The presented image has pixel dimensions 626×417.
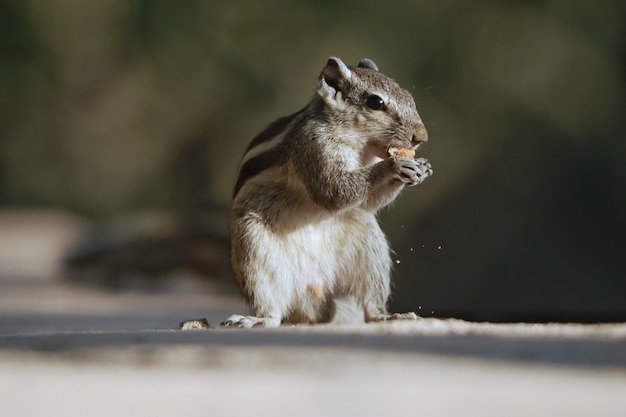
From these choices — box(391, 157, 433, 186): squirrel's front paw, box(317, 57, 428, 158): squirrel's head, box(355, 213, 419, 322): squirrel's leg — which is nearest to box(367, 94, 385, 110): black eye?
box(317, 57, 428, 158): squirrel's head

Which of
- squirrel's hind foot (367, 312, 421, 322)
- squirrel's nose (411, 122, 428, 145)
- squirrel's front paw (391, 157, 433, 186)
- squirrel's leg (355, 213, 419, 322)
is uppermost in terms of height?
squirrel's nose (411, 122, 428, 145)

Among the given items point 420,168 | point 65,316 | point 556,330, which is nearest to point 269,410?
point 556,330

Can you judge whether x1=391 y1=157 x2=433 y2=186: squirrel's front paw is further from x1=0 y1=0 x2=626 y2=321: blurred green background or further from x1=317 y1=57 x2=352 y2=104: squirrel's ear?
x1=0 y1=0 x2=626 y2=321: blurred green background

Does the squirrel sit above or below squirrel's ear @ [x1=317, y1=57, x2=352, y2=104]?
below

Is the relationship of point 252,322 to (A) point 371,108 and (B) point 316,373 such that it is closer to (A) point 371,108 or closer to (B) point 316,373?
(A) point 371,108

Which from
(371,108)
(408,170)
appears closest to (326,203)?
(408,170)

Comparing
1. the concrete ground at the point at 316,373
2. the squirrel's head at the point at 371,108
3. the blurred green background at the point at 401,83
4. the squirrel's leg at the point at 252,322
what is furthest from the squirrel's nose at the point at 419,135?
the blurred green background at the point at 401,83

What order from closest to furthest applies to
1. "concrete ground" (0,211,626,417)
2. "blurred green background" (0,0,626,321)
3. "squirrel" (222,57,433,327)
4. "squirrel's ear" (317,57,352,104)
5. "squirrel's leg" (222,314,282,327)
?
"concrete ground" (0,211,626,417) → "squirrel's leg" (222,314,282,327) → "squirrel" (222,57,433,327) → "squirrel's ear" (317,57,352,104) → "blurred green background" (0,0,626,321)

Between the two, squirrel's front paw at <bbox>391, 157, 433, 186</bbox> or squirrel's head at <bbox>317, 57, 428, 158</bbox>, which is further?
squirrel's head at <bbox>317, 57, 428, 158</bbox>
